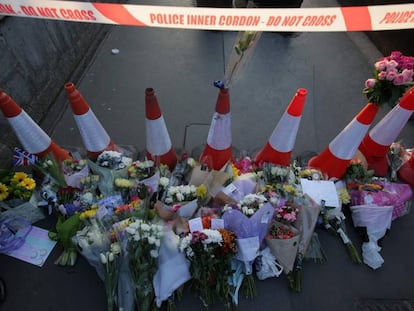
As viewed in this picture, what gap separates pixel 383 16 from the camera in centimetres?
246

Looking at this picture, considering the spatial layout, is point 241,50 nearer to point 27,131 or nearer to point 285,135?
point 285,135

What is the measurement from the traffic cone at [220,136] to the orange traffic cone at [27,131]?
1581 millimetres

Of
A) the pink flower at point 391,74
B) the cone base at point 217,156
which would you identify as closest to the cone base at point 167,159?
the cone base at point 217,156

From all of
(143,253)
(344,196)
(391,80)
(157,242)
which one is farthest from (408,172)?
(143,253)

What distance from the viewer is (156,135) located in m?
3.17

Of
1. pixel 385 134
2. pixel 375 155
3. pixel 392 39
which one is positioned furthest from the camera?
pixel 392 39

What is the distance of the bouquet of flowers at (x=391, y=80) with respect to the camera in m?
2.85

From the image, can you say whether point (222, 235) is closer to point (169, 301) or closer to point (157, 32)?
point (169, 301)

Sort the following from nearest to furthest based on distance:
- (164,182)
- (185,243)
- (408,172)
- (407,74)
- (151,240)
→ (151,240) < (185,243) < (407,74) < (164,182) < (408,172)

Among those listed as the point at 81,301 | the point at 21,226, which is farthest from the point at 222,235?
the point at 21,226

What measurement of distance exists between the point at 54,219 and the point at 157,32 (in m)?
4.24

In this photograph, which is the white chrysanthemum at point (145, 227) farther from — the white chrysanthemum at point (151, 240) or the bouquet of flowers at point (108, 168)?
the bouquet of flowers at point (108, 168)

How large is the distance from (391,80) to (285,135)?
1.07 metres

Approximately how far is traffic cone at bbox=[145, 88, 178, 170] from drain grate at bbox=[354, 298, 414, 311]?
226 centimetres
